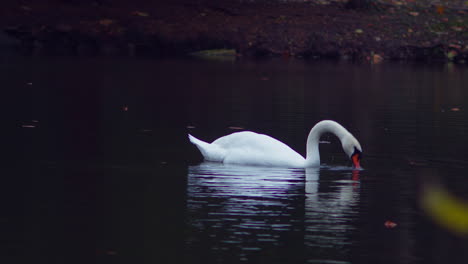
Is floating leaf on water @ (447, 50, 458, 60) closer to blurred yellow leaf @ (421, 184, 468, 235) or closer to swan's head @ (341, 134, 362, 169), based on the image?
swan's head @ (341, 134, 362, 169)

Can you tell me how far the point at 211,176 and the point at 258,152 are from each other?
96 centimetres

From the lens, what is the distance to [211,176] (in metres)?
10.2

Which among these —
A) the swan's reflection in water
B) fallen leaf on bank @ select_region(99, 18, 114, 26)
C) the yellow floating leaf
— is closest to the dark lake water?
the swan's reflection in water

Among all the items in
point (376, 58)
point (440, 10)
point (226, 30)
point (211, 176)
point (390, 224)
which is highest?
point (440, 10)

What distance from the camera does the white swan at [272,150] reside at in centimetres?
1091

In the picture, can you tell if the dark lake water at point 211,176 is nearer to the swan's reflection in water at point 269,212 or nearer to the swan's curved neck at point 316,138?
the swan's reflection in water at point 269,212

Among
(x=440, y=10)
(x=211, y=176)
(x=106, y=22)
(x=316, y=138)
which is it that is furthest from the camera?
(x=440, y=10)

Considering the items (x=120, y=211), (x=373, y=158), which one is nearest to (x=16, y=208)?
(x=120, y=211)

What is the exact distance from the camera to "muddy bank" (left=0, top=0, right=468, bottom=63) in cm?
2941

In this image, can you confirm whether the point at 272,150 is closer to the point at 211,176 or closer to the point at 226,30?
the point at 211,176

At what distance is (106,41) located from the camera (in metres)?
29.5

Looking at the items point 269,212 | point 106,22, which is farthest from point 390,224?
point 106,22

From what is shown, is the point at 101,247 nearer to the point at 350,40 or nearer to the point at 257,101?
the point at 257,101

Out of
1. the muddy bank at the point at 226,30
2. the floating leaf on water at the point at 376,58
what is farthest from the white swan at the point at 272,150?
the floating leaf on water at the point at 376,58
